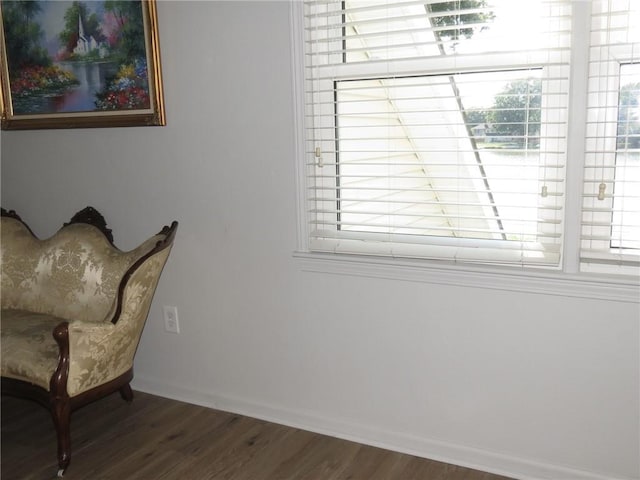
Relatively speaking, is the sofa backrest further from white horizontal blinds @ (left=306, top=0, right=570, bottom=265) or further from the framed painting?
white horizontal blinds @ (left=306, top=0, right=570, bottom=265)

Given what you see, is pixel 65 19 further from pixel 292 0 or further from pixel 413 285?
pixel 413 285

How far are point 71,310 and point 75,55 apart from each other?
1230 millimetres

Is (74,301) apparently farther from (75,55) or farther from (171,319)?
(75,55)

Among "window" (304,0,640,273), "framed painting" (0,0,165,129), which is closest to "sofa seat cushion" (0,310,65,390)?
"framed painting" (0,0,165,129)

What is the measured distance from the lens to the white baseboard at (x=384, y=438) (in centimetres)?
229

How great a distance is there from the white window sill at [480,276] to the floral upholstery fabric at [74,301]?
748mm

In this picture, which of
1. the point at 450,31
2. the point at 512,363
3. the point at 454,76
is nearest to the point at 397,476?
the point at 512,363

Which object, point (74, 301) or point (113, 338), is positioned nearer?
point (113, 338)

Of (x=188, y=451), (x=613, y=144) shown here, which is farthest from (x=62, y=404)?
(x=613, y=144)

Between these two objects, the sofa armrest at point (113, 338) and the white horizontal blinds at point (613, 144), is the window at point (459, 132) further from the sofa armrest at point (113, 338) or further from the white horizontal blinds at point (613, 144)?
the sofa armrest at point (113, 338)

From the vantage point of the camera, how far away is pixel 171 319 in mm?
3047

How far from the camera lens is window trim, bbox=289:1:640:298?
6.75ft

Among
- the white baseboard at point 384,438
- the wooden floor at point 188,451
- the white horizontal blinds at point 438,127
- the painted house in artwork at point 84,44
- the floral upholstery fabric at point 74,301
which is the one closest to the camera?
the white horizontal blinds at point 438,127

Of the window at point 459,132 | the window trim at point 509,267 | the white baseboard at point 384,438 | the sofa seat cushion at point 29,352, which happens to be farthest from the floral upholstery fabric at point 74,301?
the window at point 459,132
